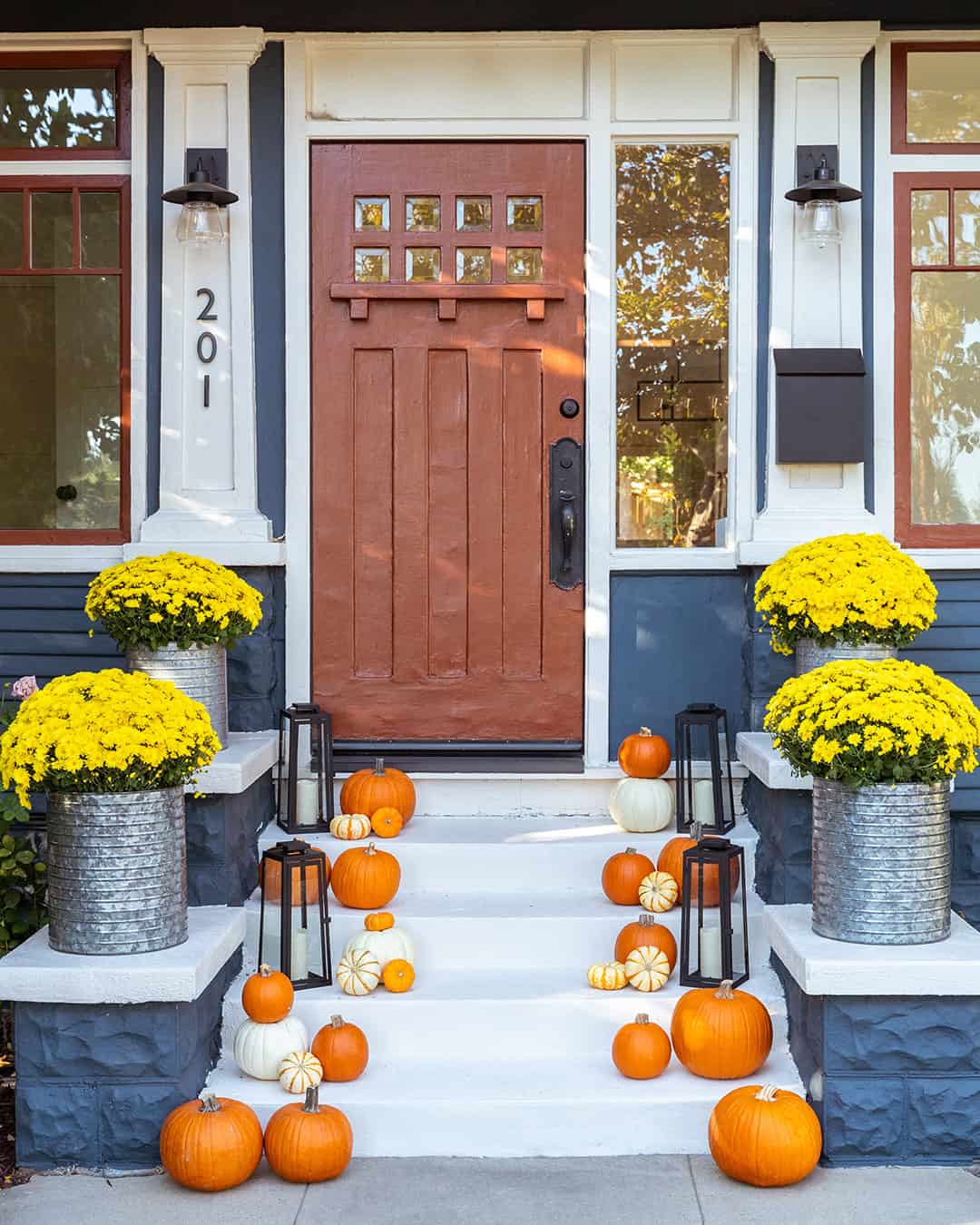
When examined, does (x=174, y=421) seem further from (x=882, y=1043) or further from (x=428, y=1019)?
(x=882, y=1043)

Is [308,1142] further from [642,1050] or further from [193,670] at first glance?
[193,670]

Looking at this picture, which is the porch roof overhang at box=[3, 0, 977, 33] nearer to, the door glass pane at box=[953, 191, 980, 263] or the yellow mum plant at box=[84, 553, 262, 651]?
the door glass pane at box=[953, 191, 980, 263]

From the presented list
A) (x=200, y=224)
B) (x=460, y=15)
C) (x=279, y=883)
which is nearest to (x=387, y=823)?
(x=279, y=883)

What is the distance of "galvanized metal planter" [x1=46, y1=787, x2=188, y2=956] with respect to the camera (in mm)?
3459

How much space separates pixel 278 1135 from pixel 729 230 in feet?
10.8

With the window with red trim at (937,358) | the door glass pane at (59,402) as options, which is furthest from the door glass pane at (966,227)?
the door glass pane at (59,402)

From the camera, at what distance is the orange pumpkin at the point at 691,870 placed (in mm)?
4039

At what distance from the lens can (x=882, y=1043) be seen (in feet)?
11.2

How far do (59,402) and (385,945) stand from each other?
2.33 m

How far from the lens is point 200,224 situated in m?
4.72

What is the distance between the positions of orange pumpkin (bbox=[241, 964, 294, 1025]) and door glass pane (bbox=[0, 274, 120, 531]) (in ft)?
6.45

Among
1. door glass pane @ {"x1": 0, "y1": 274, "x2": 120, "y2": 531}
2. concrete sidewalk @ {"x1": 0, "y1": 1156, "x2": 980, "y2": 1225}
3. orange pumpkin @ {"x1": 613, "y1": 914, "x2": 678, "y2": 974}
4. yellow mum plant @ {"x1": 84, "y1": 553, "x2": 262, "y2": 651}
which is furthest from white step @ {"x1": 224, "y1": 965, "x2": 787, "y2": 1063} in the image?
door glass pane @ {"x1": 0, "y1": 274, "x2": 120, "y2": 531}

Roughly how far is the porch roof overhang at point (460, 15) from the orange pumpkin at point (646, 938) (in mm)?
2959

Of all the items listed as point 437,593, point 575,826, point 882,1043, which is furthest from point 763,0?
point 882,1043
